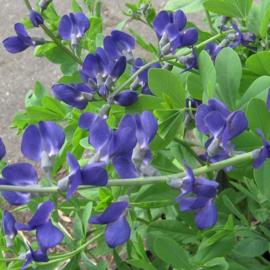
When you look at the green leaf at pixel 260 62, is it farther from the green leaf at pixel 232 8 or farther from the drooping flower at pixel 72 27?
the drooping flower at pixel 72 27

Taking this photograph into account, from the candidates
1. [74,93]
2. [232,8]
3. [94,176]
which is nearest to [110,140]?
[94,176]

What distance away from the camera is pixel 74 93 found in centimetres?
61

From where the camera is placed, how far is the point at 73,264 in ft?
2.35

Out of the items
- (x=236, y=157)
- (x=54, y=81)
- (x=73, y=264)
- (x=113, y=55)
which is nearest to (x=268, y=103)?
(x=236, y=157)

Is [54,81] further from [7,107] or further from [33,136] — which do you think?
[33,136]

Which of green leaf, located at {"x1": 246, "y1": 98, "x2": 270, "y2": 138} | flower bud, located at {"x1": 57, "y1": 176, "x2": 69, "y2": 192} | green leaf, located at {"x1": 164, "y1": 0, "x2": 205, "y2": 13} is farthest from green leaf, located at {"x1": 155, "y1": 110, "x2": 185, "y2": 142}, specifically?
green leaf, located at {"x1": 164, "y1": 0, "x2": 205, "y2": 13}

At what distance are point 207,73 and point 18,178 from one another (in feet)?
0.94

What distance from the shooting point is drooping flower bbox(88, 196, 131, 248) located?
18.7 inches

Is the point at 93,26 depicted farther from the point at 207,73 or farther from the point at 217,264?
the point at 217,264

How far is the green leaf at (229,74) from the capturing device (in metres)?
0.62

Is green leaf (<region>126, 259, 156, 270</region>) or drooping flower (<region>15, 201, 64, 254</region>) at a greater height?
drooping flower (<region>15, 201, 64, 254</region>)

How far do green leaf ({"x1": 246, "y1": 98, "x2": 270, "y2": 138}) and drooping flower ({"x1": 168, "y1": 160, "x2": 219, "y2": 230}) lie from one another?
0.43ft

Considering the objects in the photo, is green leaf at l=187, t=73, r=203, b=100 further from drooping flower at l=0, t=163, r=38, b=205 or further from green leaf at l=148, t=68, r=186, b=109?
drooping flower at l=0, t=163, r=38, b=205

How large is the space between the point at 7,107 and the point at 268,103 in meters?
1.76
